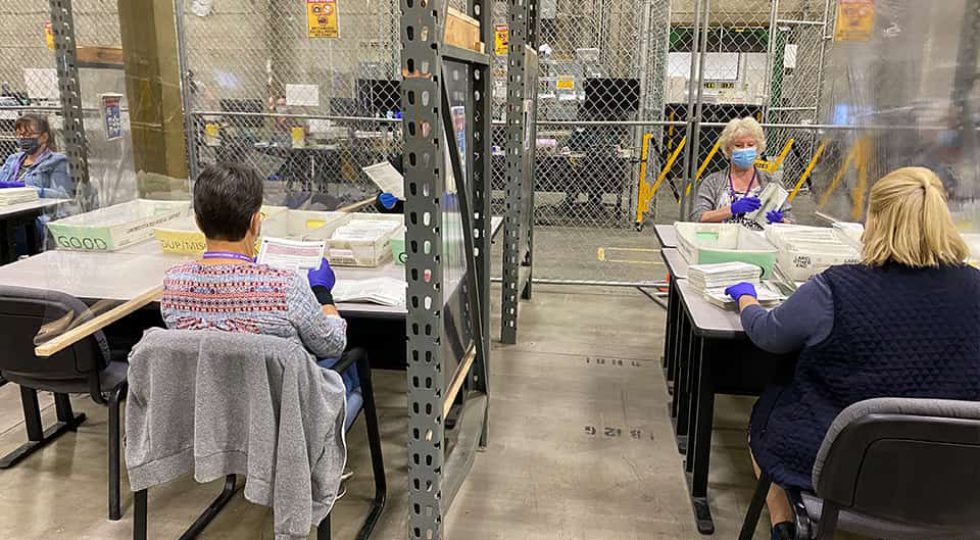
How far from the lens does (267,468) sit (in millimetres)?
1676

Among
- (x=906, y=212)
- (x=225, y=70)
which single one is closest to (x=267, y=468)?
(x=906, y=212)

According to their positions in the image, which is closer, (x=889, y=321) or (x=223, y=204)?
(x=889, y=321)

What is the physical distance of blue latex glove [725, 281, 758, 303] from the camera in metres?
2.09

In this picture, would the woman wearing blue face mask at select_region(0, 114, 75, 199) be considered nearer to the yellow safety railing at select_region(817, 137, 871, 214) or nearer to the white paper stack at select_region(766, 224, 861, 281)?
the white paper stack at select_region(766, 224, 861, 281)

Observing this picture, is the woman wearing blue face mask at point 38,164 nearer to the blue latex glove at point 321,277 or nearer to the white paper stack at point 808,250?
the blue latex glove at point 321,277

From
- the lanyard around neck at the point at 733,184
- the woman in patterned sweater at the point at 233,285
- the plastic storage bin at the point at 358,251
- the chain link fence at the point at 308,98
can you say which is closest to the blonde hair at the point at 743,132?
the lanyard around neck at the point at 733,184

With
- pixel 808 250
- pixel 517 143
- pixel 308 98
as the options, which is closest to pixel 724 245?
pixel 808 250

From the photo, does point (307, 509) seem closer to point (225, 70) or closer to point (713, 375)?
point (713, 375)

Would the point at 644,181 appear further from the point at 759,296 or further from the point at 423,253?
the point at 423,253

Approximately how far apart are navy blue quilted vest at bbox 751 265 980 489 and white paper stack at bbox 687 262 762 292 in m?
0.59

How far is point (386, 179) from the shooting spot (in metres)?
3.38

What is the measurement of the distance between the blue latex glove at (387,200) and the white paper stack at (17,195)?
7.26ft

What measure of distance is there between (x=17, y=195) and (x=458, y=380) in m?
3.25

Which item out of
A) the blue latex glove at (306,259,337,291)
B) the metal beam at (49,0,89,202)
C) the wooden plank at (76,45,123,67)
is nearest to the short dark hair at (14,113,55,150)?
the wooden plank at (76,45,123,67)
